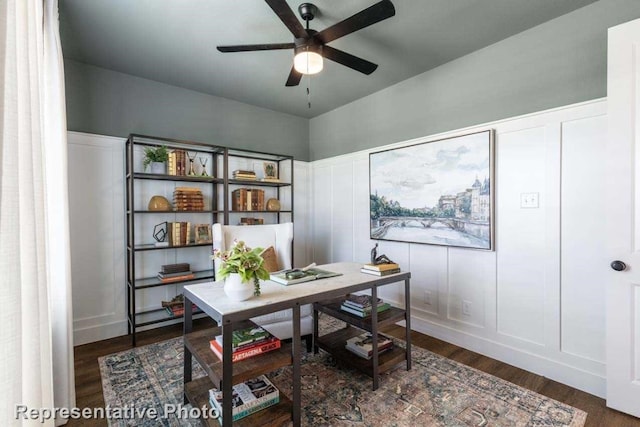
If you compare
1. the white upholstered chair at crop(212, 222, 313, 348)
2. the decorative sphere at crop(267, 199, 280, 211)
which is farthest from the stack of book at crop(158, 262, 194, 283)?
the decorative sphere at crop(267, 199, 280, 211)

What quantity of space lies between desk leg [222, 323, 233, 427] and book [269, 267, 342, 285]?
60 centimetres

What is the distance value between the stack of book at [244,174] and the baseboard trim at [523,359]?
2487 millimetres

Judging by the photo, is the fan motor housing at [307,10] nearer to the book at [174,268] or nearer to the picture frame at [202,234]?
the picture frame at [202,234]

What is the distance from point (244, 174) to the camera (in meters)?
3.57

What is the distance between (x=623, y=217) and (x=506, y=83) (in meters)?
1.32

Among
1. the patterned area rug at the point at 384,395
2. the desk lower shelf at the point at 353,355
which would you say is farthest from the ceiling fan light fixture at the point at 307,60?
the patterned area rug at the point at 384,395

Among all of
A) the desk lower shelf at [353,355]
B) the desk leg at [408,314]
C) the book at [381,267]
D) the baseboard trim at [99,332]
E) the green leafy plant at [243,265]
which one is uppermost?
the green leafy plant at [243,265]

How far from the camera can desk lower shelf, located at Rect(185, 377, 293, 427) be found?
1.58m

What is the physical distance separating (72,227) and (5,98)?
9.27 feet

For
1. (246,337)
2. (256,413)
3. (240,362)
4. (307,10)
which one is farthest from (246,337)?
(307,10)

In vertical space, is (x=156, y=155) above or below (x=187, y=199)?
above

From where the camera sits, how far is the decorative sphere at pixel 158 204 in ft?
9.76

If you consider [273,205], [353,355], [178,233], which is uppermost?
[273,205]

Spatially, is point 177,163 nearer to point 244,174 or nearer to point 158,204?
point 158,204
